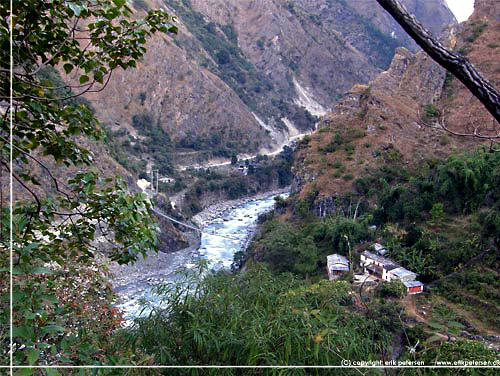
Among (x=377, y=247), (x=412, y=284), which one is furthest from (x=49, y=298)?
(x=377, y=247)

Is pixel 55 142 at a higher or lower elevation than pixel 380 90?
lower

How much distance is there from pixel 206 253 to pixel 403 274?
41.6ft

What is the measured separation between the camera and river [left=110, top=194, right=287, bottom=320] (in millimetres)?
17828

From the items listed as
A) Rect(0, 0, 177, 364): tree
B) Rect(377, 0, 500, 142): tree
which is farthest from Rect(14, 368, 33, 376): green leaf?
Rect(377, 0, 500, 142): tree

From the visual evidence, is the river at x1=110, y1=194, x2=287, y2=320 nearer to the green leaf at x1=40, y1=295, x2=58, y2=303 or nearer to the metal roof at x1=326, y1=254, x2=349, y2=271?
the metal roof at x1=326, y1=254, x2=349, y2=271

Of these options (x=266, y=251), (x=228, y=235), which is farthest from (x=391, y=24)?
(x=266, y=251)

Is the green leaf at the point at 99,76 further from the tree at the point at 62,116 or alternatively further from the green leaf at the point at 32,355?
the green leaf at the point at 32,355

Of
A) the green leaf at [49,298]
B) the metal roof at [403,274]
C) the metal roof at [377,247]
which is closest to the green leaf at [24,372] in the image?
the green leaf at [49,298]

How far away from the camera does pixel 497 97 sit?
1.41 m

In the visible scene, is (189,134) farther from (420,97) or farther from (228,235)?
(420,97)

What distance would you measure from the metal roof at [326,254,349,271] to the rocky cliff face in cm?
2409

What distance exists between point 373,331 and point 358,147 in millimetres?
19243

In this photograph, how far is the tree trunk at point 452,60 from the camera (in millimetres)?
1417

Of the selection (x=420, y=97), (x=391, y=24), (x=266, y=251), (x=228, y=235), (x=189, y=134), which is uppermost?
(x=391, y=24)
